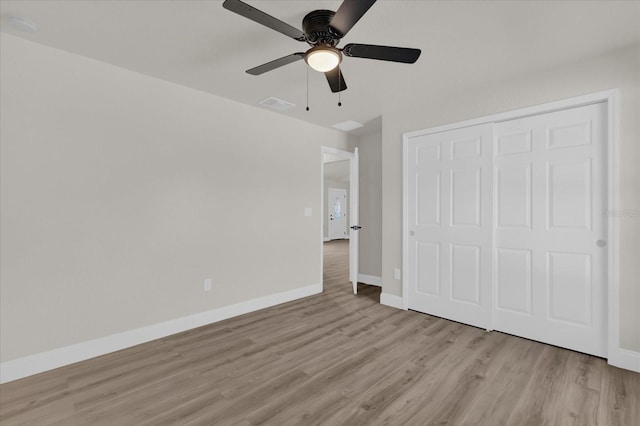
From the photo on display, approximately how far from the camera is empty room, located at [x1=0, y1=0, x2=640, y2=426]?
2.01 meters

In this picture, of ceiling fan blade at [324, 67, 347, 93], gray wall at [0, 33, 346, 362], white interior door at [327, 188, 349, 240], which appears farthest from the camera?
white interior door at [327, 188, 349, 240]

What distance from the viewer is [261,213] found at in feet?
13.1

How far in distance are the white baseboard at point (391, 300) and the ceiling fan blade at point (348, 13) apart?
3.18 meters

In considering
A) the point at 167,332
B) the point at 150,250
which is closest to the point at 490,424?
the point at 167,332

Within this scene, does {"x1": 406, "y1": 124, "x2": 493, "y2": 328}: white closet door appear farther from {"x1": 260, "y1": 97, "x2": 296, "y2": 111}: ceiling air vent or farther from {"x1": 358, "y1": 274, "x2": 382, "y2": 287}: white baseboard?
{"x1": 260, "y1": 97, "x2": 296, "y2": 111}: ceiling air vent

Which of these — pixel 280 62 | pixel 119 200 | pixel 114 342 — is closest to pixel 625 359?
pixel 280 62

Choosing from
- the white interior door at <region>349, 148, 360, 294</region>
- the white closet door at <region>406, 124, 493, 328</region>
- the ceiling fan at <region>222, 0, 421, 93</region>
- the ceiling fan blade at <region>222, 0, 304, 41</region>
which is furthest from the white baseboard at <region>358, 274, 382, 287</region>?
the ceiling fan blade at <region>222, 0, 304, 41</region>

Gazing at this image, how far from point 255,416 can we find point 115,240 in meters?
2.05

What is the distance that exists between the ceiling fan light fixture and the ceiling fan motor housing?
0.27 ft

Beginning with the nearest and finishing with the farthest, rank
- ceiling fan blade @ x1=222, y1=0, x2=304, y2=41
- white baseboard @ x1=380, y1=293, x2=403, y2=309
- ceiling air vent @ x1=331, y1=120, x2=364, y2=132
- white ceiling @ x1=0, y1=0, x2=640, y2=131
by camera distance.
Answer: ceiling fan blade @ x1=222, y1=0, x2=304, y2=41 < white ceiling @ x1=0, y1=0, x2=640, y2=131 < white baseboard @ x1=380, y1=293, x2=403, y2=309 < ceiling air vent @ x1=331, y1=120, x2=364, y2=132

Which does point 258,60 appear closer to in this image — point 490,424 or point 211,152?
point 211,152

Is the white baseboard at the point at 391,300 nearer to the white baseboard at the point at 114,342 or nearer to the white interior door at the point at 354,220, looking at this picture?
the white interior door at the point at 354,220

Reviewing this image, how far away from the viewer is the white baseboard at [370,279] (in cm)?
515

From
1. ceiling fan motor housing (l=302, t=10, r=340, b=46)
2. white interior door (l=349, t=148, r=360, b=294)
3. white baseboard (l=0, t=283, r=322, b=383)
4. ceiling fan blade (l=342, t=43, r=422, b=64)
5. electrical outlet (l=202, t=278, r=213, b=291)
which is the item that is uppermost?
ceiling fan motor housing (l=302, t=10, r=340, b=46)
